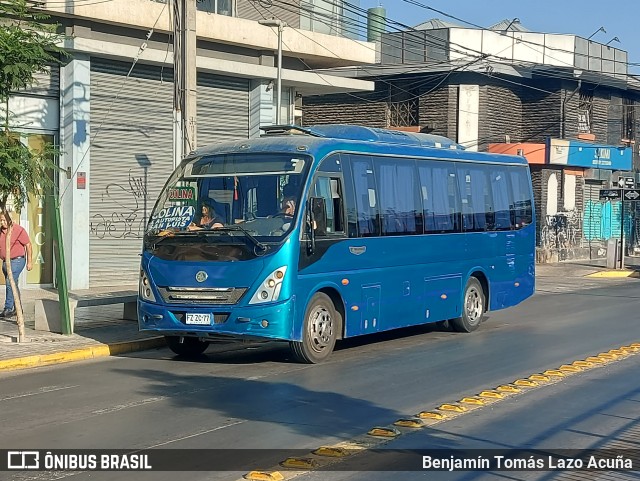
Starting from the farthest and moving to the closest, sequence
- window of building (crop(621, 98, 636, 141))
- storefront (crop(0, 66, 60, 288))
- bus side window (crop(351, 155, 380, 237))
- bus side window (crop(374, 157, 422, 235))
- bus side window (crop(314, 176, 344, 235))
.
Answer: window of building (crop(621, 98, 636, 141)), storefront (crop(0, 66, 60, 288)), bus side window (crop(374, 157, 422, 235)), bus side window (crop(351, 155, 380, 237)), bus side window (crop(314, 176, 344, 235))

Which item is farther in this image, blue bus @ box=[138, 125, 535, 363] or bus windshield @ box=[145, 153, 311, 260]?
bus windshield @ box=[145, 153, 311, 260]

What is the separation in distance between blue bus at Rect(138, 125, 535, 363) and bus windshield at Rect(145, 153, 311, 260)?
0.05 ft

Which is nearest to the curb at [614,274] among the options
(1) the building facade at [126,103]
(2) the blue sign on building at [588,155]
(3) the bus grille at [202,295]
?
(2) the blue sign on building at [588,155]

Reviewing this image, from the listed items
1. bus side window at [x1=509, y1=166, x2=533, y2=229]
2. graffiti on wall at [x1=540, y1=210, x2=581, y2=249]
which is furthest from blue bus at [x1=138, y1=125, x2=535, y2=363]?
graffiti on wall at [x1=540, y1=210, x2=581, y2=249]

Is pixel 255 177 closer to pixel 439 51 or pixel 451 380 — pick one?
pixel 451 380

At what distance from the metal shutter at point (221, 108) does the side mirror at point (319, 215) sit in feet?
39.6

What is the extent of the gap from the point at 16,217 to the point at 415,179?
10.0m

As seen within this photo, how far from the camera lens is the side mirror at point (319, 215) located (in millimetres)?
13062

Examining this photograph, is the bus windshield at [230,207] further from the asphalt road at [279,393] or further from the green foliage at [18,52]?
the green foliage at [18,52]

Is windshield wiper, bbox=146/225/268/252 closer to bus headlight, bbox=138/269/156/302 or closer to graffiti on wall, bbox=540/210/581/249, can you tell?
bus headlight, bbox=138/269/156/302

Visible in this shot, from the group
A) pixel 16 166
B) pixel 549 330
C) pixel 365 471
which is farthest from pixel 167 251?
pixel 549 330

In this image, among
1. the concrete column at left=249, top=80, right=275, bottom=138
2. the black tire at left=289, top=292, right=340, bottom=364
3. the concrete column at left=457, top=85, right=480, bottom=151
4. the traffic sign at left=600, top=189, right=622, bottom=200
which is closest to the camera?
the black tire at left=289, top=292, right=340, bottom=364

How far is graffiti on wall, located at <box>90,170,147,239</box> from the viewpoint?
23234 millimetres

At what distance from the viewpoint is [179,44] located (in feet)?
53.4
